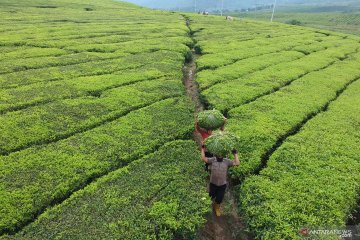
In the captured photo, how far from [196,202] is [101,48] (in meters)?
21.0

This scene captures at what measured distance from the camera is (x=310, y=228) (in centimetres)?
957

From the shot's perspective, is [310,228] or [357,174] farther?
[357,174]

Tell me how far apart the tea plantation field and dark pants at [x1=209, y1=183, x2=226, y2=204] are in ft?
1.01

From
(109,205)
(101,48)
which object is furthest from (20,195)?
(101,48)

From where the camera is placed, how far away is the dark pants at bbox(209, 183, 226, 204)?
1030cm

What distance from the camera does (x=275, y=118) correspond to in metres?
16.2

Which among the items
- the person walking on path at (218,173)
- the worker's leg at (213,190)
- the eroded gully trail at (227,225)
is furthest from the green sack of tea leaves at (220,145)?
the eroded gully trail at (227,225)

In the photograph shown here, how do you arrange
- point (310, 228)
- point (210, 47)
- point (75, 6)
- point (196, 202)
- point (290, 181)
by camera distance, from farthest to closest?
point (75, 6), point (210, 47), point (290, 181), point (196, 202), point (310, 228)

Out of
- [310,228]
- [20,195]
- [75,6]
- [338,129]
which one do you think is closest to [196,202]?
[310,228]

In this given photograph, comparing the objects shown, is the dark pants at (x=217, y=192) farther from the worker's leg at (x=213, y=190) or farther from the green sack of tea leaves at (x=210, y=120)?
the green sack of tea leaves at (x=210, y=120)

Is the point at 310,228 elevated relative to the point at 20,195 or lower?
lower

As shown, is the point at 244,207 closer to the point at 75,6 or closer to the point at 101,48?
the point at 101,48

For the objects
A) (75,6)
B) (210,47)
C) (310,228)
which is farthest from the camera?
(75,6)

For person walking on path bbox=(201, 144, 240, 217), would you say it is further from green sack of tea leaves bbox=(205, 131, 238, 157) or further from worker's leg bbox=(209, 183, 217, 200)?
green sack of tea leaves bbox=(205, 131, 238, 157)
